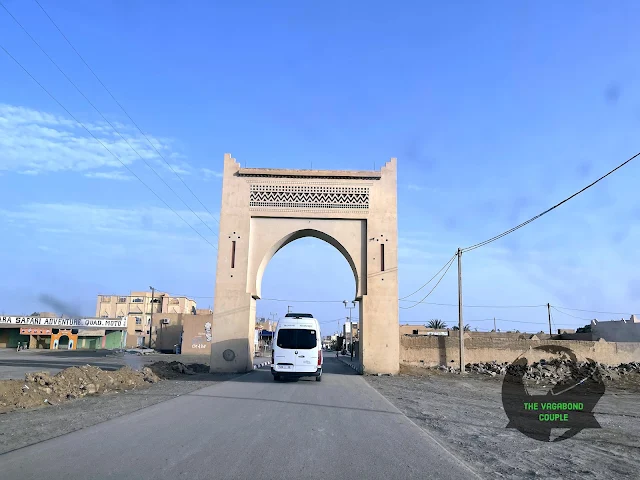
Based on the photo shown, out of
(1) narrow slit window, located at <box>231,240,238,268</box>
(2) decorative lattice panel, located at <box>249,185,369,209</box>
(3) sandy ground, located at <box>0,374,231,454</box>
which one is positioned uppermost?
(2) decorative lattice panel, located at <box>249,185,369,209</box>

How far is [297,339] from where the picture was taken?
2039 cm

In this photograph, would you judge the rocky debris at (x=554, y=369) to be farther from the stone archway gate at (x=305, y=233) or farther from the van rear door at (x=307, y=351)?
the van rear door at (x=307, y=351)

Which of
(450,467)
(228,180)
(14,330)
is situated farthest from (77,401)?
(14,330)

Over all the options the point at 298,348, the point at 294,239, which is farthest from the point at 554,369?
the point at 294,239

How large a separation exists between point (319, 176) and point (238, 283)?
7254 millimetres

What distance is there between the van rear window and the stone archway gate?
4.99 meters

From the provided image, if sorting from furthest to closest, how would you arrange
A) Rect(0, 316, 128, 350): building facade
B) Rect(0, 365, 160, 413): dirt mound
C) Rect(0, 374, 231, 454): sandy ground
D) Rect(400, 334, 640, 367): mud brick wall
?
Rect(0, 316, 128, 350): building facade < Rect(400, 334, 640, 367): mud brick wall < Rect(0, 365, 160, 413): dirt mound < Rect(0, 374, 231, 454): sandy ground

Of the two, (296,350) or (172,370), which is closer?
(296,350)

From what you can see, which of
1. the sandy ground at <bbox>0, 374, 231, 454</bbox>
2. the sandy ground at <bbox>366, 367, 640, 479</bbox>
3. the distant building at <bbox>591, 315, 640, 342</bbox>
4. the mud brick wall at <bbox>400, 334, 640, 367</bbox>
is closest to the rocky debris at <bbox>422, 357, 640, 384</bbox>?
the mud brick wall at <bbox>400, 334, 640, 367</bbox>

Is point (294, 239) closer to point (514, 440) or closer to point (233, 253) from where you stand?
point (233, 253)

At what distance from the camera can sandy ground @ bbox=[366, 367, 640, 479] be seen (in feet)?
22.2

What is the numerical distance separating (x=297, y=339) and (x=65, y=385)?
867 cm

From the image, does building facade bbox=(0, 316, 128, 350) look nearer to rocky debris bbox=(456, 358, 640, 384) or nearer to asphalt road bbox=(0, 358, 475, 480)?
rocky debris bbox=(456, 358, 640, 384)

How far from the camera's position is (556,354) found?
27.7 m
